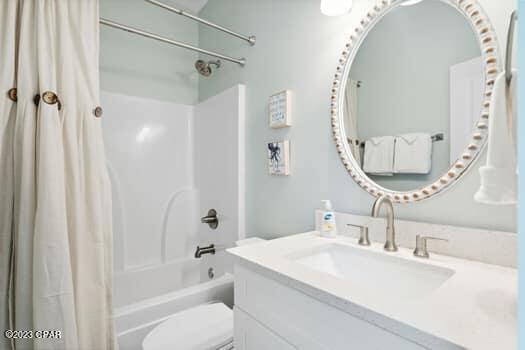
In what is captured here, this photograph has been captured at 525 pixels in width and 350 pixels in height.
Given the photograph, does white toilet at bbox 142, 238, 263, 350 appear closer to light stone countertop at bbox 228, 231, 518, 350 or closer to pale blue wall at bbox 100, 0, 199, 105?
light stone countertop at bbox 228, 231, 518, 350

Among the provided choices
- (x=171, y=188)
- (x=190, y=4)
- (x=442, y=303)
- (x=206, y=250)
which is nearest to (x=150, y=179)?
(x=171, y=188)

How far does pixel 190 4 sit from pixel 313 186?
2002 millimetres

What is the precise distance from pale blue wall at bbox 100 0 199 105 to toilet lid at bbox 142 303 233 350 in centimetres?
168

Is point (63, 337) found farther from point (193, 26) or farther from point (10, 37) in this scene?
point (193, 26)

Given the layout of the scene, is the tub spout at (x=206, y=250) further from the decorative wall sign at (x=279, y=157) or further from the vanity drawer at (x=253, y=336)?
the vanity drawer at (x=253, y=336)

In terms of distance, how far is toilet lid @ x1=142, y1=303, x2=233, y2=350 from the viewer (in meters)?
1.00

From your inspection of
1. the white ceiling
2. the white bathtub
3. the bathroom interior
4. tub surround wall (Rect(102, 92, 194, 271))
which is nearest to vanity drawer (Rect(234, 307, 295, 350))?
the bathroom interior

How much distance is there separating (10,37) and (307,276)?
136cm

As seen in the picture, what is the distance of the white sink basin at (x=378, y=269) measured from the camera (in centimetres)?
69

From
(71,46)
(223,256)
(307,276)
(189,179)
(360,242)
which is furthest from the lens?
(189,179)

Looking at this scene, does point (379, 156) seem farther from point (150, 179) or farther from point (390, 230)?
point (150, 179)

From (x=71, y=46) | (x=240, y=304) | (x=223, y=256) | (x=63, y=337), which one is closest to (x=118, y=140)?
(x=71, y=46)

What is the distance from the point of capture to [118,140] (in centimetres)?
191

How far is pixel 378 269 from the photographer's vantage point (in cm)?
81
